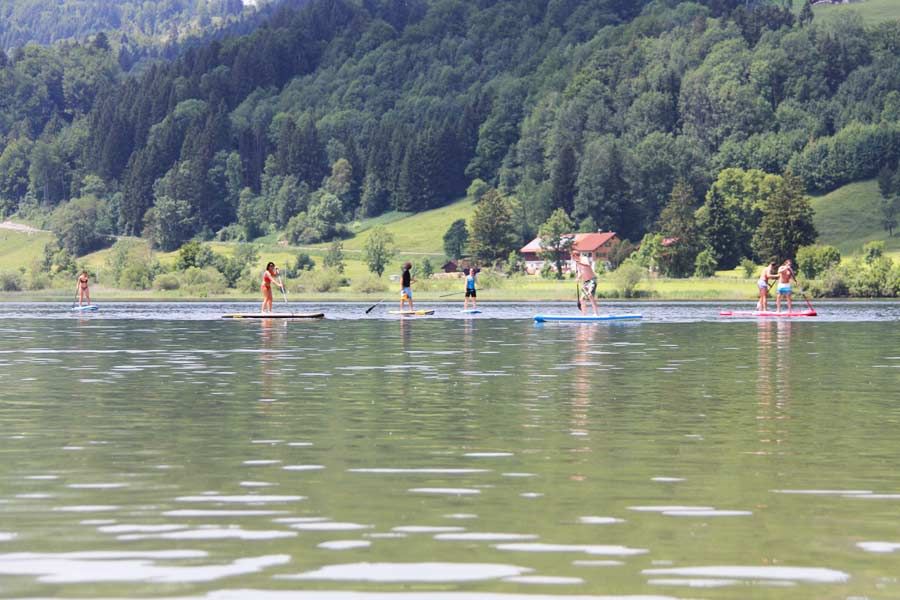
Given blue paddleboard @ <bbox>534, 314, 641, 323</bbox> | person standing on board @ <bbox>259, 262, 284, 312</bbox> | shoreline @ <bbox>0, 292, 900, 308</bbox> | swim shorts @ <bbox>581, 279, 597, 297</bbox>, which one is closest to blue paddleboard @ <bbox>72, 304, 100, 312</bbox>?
person standing on board @ <bbox>259, 262, 284, 312</bbox>

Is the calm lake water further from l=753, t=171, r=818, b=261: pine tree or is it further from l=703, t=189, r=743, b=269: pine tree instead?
l=703, t=189, r=743, b=269: pine tree

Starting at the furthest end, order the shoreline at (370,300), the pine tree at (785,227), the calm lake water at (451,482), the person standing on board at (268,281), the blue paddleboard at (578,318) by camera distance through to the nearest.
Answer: the pine tree at (785,227)
the shoreline at (370,300)
the person standing on board at (268,281)
the blue paddleboard at (578,318)
the calm lake water at (451,482)

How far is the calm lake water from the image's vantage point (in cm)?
1298

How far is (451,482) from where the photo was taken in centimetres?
1823

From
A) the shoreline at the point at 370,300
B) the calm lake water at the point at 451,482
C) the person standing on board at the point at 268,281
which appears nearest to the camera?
the calm lake water at the point at 451,482

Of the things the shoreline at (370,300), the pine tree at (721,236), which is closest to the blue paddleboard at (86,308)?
the shoreline at (370,300)

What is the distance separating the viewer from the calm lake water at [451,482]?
13.0m

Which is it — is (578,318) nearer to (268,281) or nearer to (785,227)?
(268,281)

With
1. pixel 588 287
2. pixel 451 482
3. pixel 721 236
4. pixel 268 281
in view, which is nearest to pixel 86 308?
pixel 268 281

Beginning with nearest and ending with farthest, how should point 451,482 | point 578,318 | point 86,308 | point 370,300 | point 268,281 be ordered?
point 451,482, point 578,318, point 268,281, point 86,308, point 370,300

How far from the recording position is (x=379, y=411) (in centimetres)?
2752

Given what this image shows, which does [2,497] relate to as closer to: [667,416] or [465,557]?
[465,557]

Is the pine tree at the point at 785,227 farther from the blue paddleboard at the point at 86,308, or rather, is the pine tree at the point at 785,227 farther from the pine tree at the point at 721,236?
the blue paddleboard at the point at 86,308

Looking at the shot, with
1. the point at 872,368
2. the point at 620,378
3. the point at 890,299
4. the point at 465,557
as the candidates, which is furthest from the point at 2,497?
the point at 890,299
